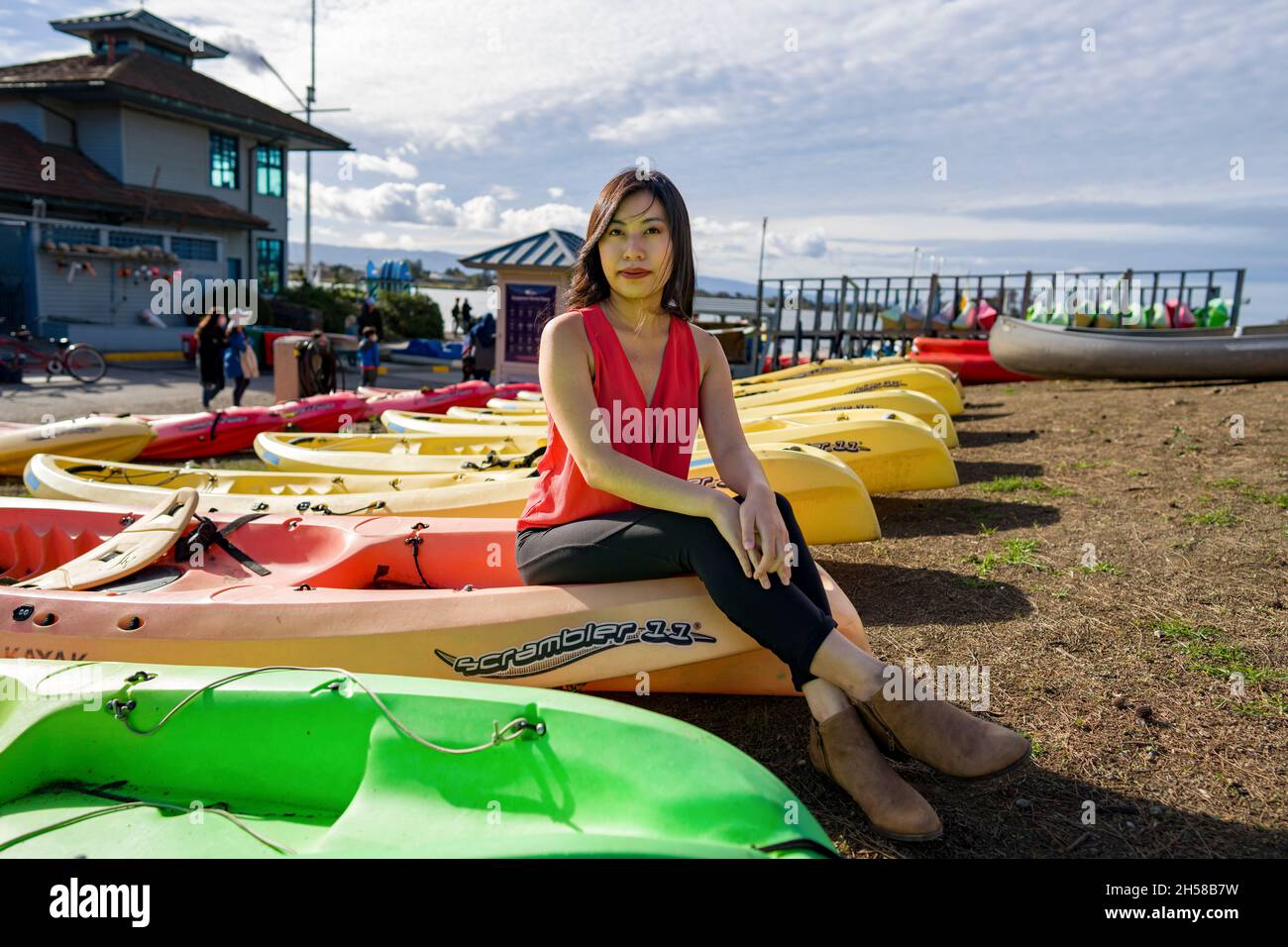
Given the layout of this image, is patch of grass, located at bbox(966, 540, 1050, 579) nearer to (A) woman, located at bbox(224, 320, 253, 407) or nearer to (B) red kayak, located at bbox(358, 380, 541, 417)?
(B) red kayak, located at bbox(358, 380, 541, 417)

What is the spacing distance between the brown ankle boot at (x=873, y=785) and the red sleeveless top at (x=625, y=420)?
3.02 ft

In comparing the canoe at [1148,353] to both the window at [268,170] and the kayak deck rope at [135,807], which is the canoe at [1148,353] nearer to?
the kayak deck rope at [135,807]

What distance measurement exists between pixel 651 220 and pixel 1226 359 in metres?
9.88

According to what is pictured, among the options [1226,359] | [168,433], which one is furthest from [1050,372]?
[168,433]

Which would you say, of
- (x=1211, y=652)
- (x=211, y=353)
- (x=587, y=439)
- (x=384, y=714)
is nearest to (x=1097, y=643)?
(x=1211, y=652)

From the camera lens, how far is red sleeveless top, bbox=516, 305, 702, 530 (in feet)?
9.16

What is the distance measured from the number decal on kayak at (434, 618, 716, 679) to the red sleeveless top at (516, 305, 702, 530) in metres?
0.36

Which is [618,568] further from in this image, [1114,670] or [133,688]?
[1114,670]

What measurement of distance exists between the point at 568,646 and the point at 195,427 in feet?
22.8

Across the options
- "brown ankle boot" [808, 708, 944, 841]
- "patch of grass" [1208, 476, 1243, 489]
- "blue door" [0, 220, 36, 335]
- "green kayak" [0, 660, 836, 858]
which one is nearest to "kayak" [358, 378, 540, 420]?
"patch of grass" [1208, 476, 1243, 489]

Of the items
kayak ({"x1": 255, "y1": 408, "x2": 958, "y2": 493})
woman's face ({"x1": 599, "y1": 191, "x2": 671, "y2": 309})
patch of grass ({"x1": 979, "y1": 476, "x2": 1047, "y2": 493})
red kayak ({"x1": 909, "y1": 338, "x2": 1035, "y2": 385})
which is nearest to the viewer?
woman's face ({"x1": 599, "y1": 191, "x2": 671, "y2": 309})
